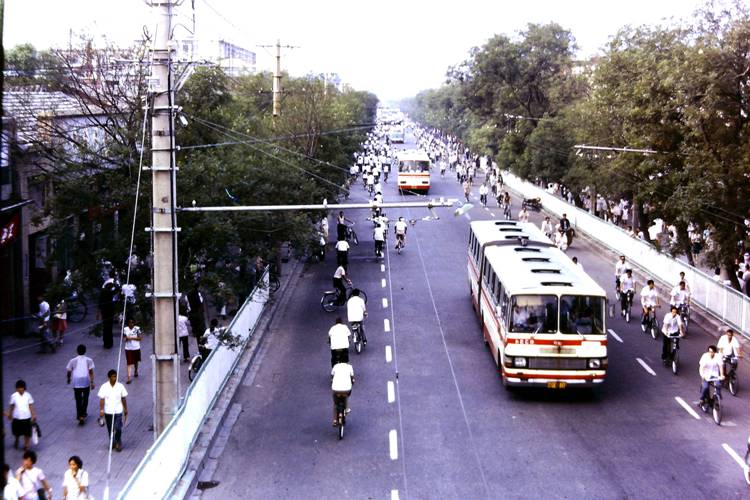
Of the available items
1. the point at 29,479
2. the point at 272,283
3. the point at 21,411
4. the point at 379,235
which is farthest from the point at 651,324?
the point at 29,479

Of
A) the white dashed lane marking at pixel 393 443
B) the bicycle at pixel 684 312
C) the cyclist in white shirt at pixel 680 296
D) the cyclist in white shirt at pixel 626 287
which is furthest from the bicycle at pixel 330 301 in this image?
the white dashed lane marking at pixel 393 443

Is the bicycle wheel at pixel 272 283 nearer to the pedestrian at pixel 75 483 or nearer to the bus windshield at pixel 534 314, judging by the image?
the bus windshield at pixel 534 314

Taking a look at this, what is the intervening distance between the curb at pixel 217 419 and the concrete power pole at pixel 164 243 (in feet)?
2.94

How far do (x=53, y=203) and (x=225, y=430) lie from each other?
620cm

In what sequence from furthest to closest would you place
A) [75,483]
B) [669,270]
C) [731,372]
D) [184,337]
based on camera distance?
[669,270] < [184,337] < [731,372] < [75,483]

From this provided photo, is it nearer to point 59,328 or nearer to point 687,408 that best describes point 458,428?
point 687,408

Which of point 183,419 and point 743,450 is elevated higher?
point 183,419

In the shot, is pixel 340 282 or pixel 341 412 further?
pixel 340 282

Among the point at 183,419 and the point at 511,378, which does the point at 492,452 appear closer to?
the point at 511,378

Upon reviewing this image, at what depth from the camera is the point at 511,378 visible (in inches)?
726

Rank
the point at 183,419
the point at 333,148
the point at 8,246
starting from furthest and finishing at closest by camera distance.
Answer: the point at 333,148 → the point at 8,246 → the point at 183,419

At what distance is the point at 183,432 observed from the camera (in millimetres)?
13883

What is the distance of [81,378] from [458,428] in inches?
277

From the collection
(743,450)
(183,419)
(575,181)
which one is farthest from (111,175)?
(575,181)
